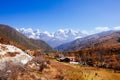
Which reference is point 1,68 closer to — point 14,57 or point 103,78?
point 14,57

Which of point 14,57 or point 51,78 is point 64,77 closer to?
point 51,78

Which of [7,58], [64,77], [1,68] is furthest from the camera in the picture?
[64,77]

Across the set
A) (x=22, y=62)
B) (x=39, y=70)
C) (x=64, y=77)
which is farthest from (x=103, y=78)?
(x=22, y=62)

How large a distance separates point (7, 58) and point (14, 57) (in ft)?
2.75

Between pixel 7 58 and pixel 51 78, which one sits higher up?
pixel 7 58

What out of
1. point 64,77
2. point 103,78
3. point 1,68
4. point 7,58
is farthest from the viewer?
point 103,78

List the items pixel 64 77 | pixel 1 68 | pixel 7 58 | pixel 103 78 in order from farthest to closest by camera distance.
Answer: pixel 103 78 → pixel 64 77 → pixel 7 58 → pixel 1 68

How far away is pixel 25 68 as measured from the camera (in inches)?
878

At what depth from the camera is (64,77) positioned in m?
24.0

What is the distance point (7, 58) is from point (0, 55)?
0.85 metres

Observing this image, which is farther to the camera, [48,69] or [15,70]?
[48,69]

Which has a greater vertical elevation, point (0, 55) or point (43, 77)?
point (0, 55)

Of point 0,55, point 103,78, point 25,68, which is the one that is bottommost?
point 103,78

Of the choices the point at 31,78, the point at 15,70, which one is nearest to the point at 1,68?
the point at 15,70
